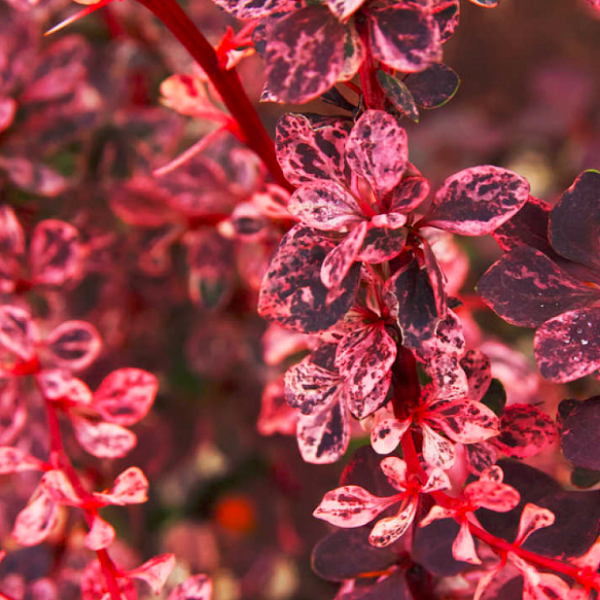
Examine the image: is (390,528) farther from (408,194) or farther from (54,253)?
(54,253)

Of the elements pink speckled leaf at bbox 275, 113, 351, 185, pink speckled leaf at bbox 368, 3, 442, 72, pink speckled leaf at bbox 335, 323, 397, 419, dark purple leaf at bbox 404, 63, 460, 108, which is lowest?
pink speckled leaf at bbox 335, 323, 397, 419

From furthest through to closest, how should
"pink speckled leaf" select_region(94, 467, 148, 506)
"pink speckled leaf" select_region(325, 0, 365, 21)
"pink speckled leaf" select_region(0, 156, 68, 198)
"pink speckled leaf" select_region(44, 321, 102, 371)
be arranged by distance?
"pink speckled leaf" select_region(0, 156, 68, 198)
"pink speckled leaf" select_region(44, 321, 102, 371)
"pink speckled leaf" select_region(94, 467, 148, 506)
"pink speckled leaf" select_region(325, 0, 365, 21)

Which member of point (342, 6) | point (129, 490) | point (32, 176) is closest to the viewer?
point (342, 6)

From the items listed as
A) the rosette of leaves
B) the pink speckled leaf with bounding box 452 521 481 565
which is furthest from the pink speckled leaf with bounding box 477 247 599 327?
the pink speckled leaf with bounding box 452 521 481 565

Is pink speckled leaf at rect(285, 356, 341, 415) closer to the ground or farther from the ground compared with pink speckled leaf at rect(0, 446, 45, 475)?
closer to the ground

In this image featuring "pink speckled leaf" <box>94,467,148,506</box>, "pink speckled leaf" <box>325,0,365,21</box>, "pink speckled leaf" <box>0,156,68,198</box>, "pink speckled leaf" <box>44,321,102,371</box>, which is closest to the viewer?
"pink speckled leaf" <box>325,0,365,21</box>

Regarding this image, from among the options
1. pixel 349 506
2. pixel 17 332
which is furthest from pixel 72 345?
pixel 349 506

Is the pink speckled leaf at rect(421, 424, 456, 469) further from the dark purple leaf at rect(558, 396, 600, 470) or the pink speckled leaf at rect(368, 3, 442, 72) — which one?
the pink speckled leaf at rect(368, 3, 442, 72)
